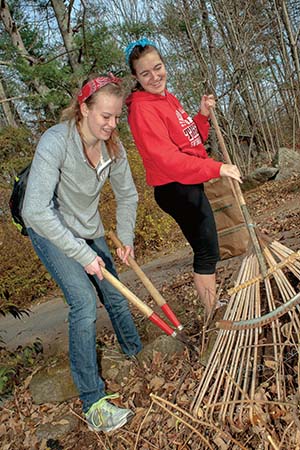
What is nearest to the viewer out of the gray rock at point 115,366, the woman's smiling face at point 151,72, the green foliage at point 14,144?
the woman's smiling face at point 151,72

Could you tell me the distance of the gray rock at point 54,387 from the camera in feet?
8.48

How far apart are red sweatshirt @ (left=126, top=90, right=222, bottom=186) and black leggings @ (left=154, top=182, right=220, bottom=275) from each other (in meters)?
0.07

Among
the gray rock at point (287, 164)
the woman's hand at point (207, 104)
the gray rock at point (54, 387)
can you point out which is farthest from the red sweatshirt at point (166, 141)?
the gray rock at point (287, 164)

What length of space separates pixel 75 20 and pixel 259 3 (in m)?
5.36

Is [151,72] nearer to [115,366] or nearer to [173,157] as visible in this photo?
[173,157]

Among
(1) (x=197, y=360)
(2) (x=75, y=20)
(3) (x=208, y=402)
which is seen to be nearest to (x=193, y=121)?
(1) (x=197, y=360)

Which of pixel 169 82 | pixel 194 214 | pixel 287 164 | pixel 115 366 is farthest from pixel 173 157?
pixel 169 82

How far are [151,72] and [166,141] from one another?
1.33 ft

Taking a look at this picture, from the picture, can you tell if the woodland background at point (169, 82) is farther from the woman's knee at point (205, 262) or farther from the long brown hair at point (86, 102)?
the long brown hair at point (86, 102)

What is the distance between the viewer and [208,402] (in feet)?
5.66

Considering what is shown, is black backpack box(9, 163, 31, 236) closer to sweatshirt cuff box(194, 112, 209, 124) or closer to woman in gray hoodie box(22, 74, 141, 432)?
woman in gray hoodie box(22, 74, 141, 432)

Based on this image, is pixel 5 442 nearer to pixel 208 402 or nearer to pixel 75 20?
pixel 208 402

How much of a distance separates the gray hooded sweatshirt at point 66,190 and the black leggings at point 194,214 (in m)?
0.32

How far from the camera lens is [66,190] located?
213 centimetres
